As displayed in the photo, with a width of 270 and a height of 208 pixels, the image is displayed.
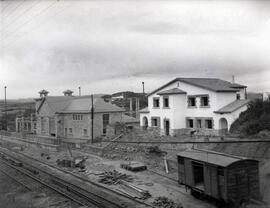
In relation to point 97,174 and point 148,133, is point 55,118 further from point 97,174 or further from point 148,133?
point 97,174

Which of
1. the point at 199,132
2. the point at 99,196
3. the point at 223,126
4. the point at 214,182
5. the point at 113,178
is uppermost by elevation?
the point at 223,126

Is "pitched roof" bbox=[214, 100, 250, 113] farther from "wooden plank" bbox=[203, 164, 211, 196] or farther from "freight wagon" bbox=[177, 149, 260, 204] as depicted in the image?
"wooden plank" bbox=[203, 164, 211, 196]

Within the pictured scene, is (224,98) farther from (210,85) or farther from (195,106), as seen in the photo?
(195,106)

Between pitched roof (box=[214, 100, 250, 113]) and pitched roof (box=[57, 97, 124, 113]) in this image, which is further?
pitched roof (box=[57, 97, 124, 113])

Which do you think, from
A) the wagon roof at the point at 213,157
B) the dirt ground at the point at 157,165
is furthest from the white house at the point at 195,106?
the wagon roof at the point at 213,157

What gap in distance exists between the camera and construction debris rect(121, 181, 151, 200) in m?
18.7

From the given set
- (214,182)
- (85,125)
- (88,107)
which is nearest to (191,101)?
(88,107)

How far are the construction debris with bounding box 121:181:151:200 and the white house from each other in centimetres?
1745

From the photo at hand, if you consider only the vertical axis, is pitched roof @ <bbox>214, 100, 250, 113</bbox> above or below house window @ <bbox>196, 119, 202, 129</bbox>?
above

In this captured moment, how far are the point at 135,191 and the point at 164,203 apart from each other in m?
3.06

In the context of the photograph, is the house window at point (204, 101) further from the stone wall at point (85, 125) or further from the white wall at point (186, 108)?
the stone wall at point (85, 125)

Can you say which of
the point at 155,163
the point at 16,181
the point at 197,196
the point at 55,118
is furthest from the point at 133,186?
the point at 55,118

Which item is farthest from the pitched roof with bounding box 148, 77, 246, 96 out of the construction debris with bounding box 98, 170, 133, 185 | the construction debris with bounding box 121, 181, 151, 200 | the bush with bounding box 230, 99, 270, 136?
the construction debris with bounding box 121, 181, 151, 200

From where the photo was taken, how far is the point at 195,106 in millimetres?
38219
